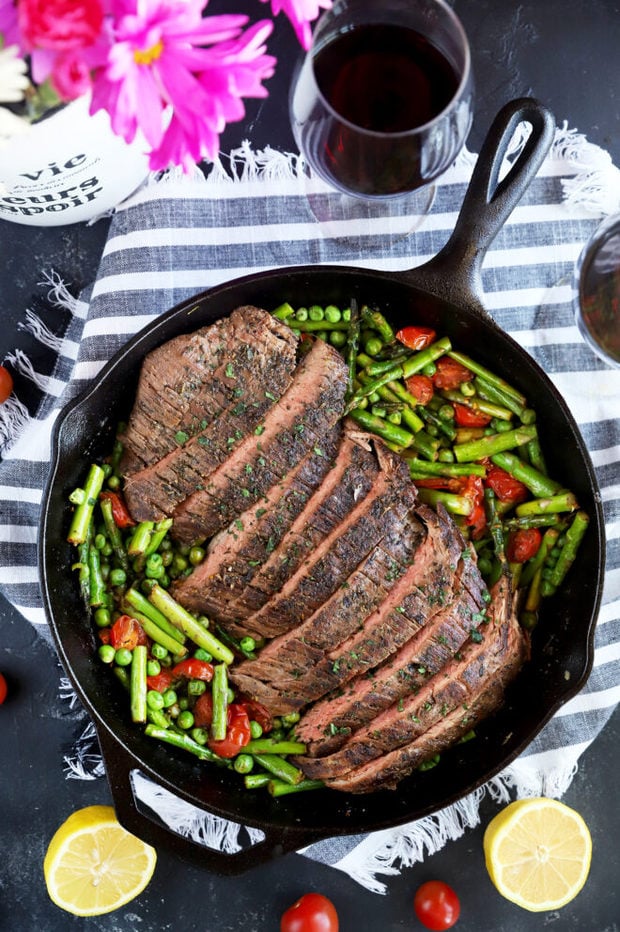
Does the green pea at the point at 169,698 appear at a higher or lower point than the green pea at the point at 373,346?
lower

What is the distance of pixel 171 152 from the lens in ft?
11.1

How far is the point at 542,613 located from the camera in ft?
16.2

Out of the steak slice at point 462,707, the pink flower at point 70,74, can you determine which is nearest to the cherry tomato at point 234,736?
the steak slice at point 462,707

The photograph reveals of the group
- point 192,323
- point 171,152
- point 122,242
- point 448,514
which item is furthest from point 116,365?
point 448,514

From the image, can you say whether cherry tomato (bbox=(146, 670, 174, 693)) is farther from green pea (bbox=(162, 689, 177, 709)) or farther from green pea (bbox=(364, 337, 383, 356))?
green pea (bbox=(364, 337, 383, 356))

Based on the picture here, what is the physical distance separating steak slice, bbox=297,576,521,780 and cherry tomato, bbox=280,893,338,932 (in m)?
0.96

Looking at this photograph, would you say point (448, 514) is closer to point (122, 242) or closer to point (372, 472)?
point (372, 472)

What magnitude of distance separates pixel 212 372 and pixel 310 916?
2.97m

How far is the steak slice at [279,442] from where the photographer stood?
4453mm

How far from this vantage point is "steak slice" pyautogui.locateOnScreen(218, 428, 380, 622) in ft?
14.6

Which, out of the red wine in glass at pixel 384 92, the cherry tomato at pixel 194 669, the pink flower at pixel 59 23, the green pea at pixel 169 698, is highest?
the pink flower at pixel 59 23

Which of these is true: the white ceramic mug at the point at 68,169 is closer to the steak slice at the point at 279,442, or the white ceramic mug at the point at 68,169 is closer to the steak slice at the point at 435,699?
the steak slice at the point at 279,442

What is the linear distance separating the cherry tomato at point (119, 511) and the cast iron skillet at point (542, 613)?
0.20 metres

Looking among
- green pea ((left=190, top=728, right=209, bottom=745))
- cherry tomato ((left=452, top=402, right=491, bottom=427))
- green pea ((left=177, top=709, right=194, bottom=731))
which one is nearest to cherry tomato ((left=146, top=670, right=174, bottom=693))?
green pea ((left=177, top=709, right=194, bottom=731))
